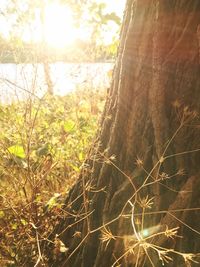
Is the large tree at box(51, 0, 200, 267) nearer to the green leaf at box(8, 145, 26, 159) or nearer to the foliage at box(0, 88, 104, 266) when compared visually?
the foliage at box(0, 88, 104, 266)

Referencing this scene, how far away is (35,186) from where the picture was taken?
1.82 m

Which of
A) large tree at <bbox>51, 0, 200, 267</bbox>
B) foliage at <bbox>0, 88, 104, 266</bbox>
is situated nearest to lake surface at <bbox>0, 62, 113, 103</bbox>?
foliage at <bbox>0, 88, 104, 266</bbox>

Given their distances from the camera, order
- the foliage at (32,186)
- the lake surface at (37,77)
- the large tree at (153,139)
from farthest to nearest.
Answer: the lake surface at (37,77), the foliage at (32,186), the large tree at (153,139)

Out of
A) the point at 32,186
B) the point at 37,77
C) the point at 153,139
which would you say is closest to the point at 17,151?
the point at 32,186

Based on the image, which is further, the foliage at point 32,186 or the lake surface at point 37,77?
the lake surface at point 37,77

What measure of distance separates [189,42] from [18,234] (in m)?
1.49

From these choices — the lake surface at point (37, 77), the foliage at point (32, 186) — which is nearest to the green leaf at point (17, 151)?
the foliage at point (32, 186)

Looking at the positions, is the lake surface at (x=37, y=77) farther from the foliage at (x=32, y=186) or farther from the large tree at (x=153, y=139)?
the large tree at (x=153, y=139)

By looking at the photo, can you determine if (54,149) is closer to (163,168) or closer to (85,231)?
(85,231)

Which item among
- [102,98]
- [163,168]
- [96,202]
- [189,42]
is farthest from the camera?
[102,98]

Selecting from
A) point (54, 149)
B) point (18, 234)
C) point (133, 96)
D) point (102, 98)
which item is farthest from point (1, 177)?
point (102, 98)

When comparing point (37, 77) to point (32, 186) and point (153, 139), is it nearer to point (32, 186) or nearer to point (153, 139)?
point (32, 186)

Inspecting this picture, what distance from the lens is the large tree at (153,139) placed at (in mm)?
1273

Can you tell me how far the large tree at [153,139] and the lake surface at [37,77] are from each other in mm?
596
